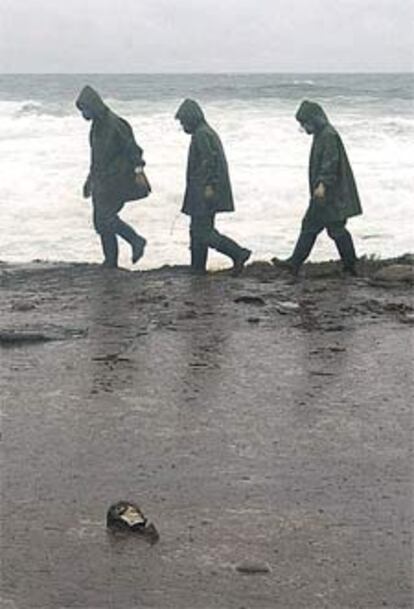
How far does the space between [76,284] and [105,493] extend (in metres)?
5.14

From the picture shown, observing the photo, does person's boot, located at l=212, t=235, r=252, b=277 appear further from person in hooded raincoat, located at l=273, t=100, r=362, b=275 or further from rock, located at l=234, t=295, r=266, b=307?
rock, located at l=234, t=295, r=266, b=307

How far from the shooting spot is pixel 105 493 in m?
4.25

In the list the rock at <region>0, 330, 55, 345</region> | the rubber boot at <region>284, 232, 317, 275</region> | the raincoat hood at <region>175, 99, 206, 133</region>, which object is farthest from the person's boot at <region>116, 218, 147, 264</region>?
the rock at <region>0, 330, 55, 345</region>

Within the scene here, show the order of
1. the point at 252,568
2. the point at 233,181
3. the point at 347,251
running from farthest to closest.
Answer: the point at 233,181 < the point at 347,251 < the point at 252,568

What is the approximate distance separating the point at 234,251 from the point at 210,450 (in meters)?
4.84

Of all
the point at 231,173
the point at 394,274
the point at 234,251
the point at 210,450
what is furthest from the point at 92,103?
the point at 231,173

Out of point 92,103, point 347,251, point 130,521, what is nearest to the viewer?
point 130,521

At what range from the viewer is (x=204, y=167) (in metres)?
9.09

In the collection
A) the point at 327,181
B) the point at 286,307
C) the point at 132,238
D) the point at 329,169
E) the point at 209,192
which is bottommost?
the point at 286,307

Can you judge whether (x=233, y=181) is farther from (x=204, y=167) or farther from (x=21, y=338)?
(x=21, y=338)

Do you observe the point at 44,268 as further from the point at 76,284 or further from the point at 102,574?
the point at 102,574

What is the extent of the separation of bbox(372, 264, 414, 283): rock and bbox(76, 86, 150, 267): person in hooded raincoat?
92.2 inches

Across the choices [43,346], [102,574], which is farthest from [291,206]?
[102,574]

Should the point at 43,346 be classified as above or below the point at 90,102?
below
